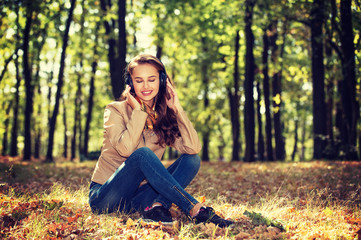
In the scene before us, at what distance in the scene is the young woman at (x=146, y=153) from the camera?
11.3 ft

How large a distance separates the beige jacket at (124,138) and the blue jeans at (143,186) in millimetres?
125

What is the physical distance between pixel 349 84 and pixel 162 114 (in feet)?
27.8

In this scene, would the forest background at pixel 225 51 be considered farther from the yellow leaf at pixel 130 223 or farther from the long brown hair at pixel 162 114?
the yellow leaf at pixel 130 223

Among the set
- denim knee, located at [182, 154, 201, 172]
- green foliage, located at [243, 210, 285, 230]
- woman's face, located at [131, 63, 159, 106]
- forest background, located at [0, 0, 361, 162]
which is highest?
forest background, located at [0, 0, 361, 162]

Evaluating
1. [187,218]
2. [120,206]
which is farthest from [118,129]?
[187,218]

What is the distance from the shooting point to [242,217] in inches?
147

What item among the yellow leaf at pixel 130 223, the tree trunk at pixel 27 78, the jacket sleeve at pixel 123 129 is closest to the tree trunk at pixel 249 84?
the tree trunk at pixel 27 78

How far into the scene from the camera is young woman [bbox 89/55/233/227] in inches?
136

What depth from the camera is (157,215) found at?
3543mm

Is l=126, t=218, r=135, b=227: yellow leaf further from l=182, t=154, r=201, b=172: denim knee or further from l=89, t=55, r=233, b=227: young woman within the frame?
l=182, t=154, r=201, b=172: denim knee

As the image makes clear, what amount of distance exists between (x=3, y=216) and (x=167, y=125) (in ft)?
7.00

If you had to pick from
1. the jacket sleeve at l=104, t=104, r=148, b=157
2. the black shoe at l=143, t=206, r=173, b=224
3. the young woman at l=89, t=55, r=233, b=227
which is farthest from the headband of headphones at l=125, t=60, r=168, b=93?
the black shoe at l=143, t=206, r=173, b=224

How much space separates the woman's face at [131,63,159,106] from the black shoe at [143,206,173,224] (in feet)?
4.56

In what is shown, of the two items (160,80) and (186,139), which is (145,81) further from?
(186,139)
